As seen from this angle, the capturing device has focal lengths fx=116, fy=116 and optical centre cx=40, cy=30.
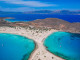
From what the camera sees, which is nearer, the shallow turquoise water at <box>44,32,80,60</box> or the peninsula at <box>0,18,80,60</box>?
the peninsula at <box>0,18,80,60</box>

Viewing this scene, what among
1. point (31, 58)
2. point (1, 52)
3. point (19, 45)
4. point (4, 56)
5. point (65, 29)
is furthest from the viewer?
point (65, 29)

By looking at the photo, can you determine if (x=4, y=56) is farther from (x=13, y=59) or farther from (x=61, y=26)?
(x=61, y=26)

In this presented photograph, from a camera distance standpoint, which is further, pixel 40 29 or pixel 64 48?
pixel 40 29

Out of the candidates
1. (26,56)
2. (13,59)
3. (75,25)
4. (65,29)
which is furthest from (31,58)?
(75,25)

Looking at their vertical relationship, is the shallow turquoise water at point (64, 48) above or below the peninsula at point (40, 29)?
below

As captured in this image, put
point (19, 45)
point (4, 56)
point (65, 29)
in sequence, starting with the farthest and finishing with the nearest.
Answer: point (65, 29)
point (19, 45)
point (4, 56)

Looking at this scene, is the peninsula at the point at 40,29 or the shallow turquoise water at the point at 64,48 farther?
the shallow turquoise water at the point at 64,48

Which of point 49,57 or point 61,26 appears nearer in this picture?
point 49,57

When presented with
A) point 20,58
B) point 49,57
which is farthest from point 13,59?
point 49,57

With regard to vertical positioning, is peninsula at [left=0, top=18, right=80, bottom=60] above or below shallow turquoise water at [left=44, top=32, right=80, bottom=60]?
above

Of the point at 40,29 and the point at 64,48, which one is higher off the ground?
the point at 40,29
